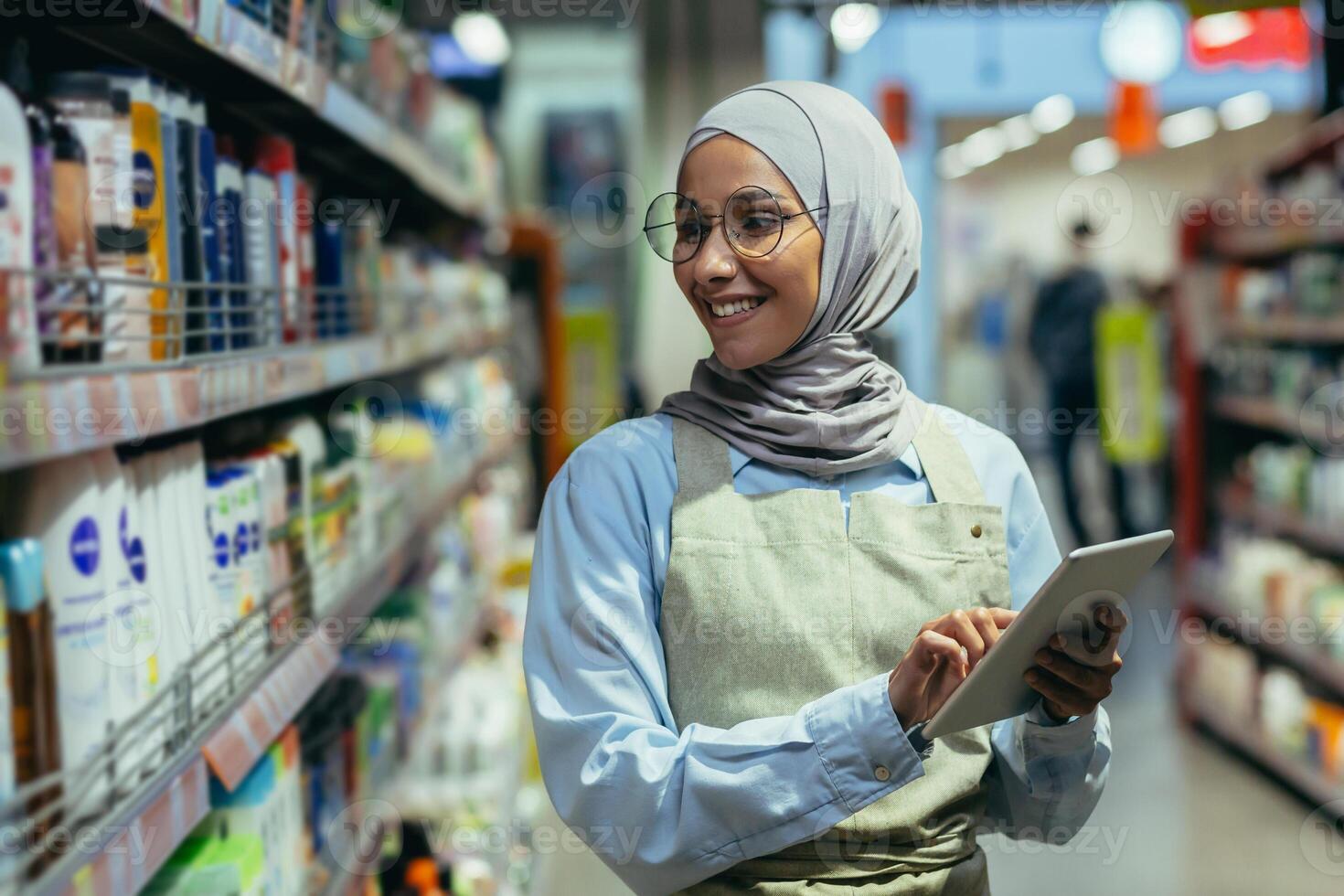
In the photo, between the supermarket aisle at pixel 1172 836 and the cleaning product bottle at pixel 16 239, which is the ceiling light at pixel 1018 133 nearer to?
the supermarket aisle at pixel 1172 836

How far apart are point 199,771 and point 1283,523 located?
415cm

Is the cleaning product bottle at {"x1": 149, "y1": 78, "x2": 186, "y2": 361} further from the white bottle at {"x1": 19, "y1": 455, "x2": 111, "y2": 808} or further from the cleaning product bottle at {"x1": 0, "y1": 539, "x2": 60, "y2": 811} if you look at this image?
the cleaning product bottle at {"x1": 0, "y1": 539, "x2": 60, "y2": 811}

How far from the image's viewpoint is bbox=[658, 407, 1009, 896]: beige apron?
4.46 ft

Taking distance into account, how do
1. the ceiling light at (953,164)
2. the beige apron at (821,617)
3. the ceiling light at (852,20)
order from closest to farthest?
the beige apron at (821,617) < the ceiling light at (852,20) < the ceiling light at (953,164)

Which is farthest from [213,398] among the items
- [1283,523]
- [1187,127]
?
[1187,127]

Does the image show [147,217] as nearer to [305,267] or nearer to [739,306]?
[739,306]

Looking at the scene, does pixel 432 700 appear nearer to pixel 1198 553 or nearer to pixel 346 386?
pixel 346 386

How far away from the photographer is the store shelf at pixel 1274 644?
4.04 m

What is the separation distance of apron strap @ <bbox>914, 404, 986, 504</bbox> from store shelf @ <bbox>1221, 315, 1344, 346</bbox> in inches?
121

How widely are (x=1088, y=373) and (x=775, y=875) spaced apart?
22.3 feet

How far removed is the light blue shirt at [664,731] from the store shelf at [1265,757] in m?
3.09

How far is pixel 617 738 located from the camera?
4.24 ft
